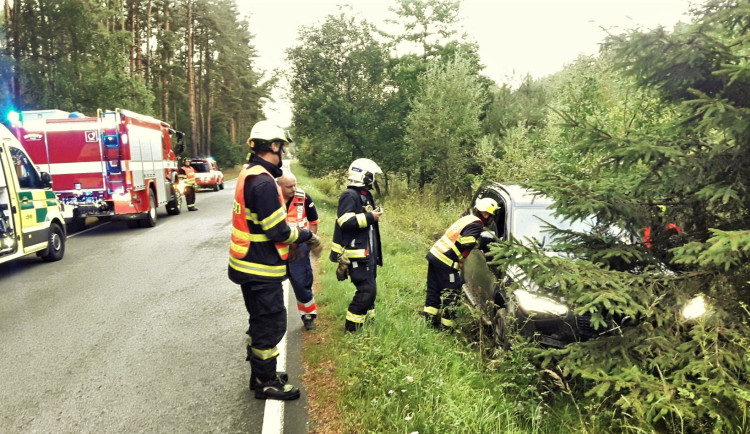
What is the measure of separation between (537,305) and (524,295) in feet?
0.46

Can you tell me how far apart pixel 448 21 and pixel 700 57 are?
61.1ft

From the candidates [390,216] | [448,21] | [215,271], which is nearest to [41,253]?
[215,271]

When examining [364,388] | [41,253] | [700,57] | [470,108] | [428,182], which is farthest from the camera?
[428,182]

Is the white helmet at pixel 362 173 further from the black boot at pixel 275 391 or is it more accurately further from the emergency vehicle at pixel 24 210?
the emergency vehicle at pixel 24 210

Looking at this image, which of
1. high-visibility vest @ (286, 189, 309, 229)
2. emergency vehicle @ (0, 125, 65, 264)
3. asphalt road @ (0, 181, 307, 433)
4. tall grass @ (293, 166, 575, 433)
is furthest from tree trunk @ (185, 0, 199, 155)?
tall grass @ (293, 166, 575, 433)

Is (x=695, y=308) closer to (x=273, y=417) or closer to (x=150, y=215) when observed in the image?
(x=273, y=417)

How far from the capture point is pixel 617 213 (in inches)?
126

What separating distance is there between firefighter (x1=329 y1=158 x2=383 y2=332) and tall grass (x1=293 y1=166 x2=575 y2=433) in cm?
22

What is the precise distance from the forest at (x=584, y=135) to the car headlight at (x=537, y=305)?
1.21 ft

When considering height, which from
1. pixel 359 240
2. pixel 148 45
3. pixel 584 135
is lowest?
pixel 359 240

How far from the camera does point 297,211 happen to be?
18.3 feet

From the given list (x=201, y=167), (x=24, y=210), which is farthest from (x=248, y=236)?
(x=201, y=167)

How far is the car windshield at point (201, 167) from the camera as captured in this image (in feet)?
85.6

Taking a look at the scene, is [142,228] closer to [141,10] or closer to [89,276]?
[89,276]
